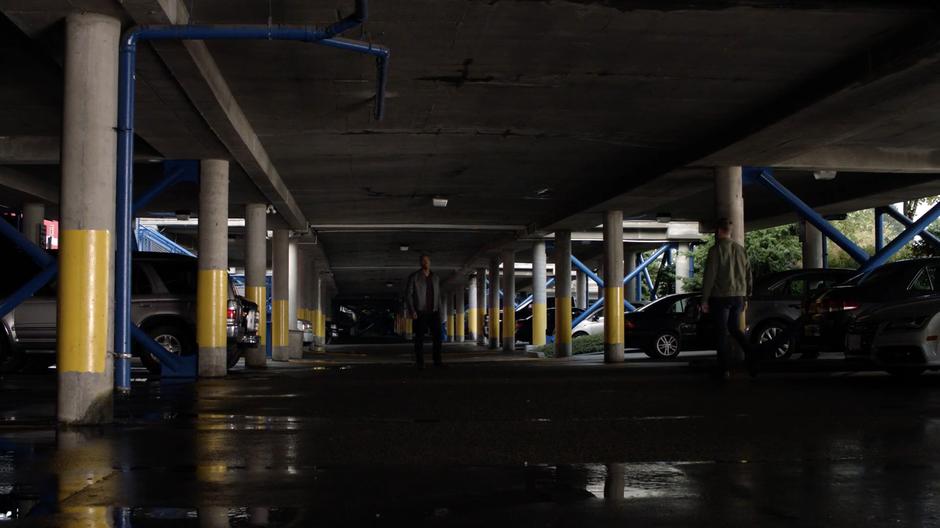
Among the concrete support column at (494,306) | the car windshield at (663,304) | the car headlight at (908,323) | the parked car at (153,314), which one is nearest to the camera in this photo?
the car headlight at (908,323)

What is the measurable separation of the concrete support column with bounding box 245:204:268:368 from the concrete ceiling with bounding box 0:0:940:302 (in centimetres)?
75

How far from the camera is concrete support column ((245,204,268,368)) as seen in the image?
71.7ft

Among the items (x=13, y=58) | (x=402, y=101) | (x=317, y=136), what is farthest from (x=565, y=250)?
(x=13, y=58)

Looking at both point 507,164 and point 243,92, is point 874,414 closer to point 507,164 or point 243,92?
point 243,92

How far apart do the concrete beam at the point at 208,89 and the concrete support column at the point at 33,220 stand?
6721 millimetres

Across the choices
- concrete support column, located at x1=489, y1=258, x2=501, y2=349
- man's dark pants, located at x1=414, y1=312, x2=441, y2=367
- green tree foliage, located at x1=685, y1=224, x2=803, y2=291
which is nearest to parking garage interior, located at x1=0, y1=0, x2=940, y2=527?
man's dark pants, located at x1=414, y1=312, x2=441, y2=367

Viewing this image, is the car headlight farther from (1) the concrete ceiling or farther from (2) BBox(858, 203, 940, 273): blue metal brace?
(2) BBox(858, 203, 940, 273): blue metal brace

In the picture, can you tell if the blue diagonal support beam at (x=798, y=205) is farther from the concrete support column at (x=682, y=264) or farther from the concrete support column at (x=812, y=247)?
the concrete support column at (x=682, y=264)

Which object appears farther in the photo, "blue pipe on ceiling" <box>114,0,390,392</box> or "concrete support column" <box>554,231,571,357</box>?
"concrete support column" <box>554,231,571,357</box>

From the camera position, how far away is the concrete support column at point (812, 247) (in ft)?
94.4

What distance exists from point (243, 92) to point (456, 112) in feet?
10.2

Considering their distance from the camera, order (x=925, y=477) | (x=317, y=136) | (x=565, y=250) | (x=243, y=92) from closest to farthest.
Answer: (x=925, y=477)
(x=243, y=92)
(x=317, y=136)
(x=565, y=250)

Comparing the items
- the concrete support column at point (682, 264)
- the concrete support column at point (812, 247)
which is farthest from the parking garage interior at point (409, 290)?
the concrete support column at point (682, 264)

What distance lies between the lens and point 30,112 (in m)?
15.5
